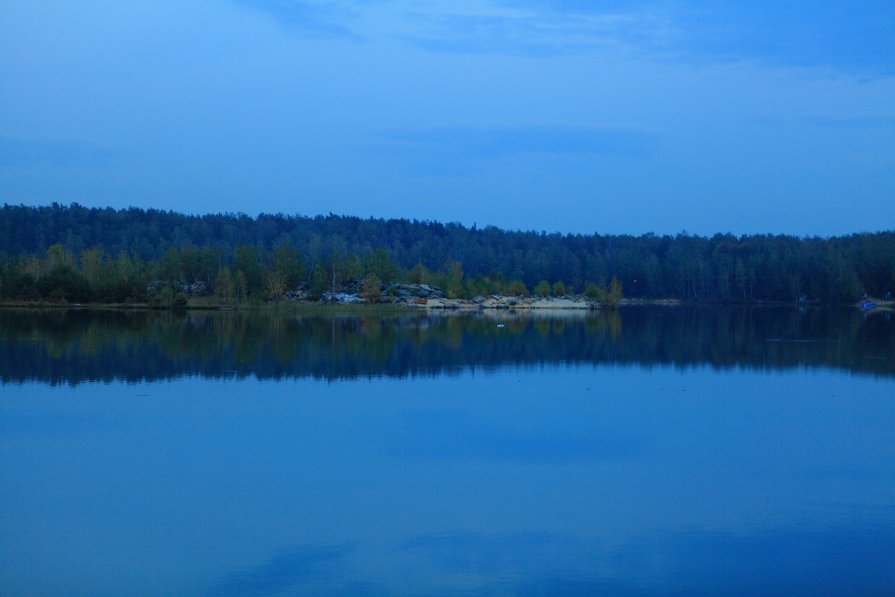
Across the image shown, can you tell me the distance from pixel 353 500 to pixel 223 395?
24.9 ft

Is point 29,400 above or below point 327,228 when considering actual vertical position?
below

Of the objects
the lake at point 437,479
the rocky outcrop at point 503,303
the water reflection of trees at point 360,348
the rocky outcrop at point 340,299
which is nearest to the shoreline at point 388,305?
the rocky outcrop at point 503,303

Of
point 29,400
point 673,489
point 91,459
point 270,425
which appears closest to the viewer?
point 673,489

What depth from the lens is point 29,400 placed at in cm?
1568

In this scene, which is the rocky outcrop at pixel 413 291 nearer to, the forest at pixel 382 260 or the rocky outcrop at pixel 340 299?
the forest at pixel 382 260

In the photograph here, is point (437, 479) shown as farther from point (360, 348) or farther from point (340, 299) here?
point (340, 299)

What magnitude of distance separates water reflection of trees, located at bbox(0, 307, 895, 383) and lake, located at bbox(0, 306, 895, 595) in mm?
336

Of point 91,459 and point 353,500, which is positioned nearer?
point 353,500

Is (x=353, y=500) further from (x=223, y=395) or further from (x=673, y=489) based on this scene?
(x=223, y=395)

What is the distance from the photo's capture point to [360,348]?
1052 inches

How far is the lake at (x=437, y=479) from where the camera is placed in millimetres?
7734

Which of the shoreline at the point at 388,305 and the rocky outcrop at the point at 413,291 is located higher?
the rocky outcrop at the point at 413,291

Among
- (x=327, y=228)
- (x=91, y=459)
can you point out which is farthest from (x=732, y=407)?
(x=327, y=228)

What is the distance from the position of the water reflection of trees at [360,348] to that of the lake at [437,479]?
336 millimetres
